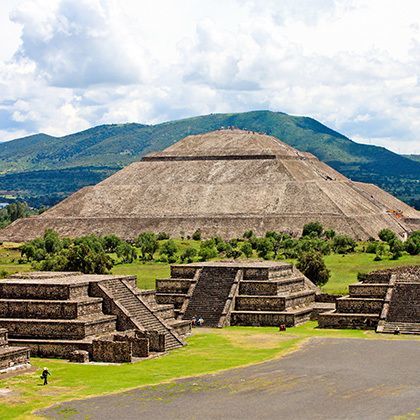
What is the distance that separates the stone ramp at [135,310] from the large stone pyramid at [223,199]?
8730 cm

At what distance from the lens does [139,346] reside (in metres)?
50.4

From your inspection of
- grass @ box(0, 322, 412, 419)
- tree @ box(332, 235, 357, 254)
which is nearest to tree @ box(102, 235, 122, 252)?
tree @ box(332, 235, 357, 254)

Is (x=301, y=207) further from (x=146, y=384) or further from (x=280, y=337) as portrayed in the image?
(x=146, y=384)

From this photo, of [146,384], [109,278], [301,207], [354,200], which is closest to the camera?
[146,384]

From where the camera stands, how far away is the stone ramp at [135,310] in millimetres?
53719

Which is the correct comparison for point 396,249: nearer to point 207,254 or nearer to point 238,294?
point 207,254

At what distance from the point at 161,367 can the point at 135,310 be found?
8.47m

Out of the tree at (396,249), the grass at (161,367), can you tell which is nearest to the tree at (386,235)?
the tree at (396,249)

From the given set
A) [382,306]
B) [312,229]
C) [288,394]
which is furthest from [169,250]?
[288,394]

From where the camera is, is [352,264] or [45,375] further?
[352,264]

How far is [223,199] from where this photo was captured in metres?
161

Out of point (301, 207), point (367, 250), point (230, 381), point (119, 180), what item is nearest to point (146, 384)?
point (230, 381)

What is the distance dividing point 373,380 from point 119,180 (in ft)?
455

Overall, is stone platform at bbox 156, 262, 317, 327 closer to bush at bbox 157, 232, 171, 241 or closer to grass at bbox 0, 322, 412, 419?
grass at bbox 0, 322, 412, 419
